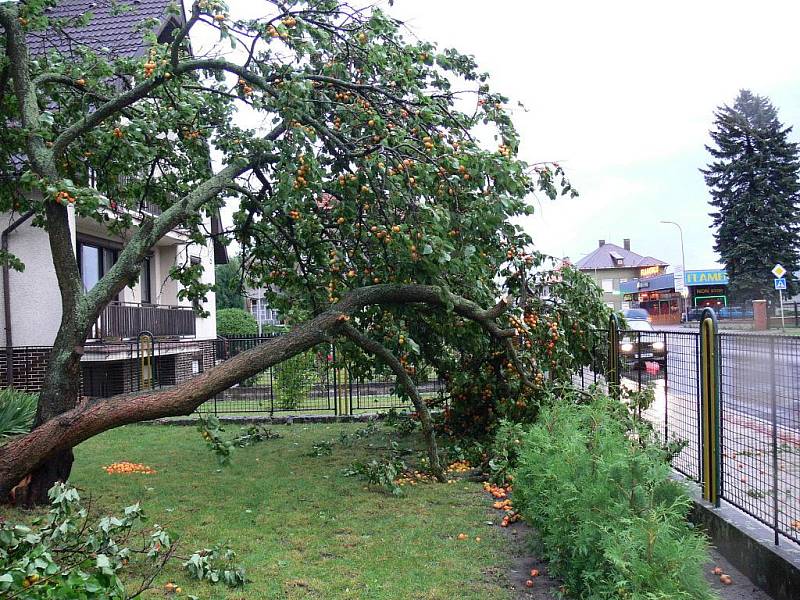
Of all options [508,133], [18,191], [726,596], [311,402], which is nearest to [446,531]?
[726,596]

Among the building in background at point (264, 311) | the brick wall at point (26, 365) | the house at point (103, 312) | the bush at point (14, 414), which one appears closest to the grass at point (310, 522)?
the bush at point (14, 414)

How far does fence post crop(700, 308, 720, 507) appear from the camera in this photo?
562 centimetres

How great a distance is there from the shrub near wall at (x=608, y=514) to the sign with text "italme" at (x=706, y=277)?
48.3m

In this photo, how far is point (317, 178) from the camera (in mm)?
6422

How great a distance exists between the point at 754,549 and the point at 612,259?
97.1m

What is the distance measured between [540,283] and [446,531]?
4322 millimetres

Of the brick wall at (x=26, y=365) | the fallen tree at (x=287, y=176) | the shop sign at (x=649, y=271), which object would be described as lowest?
the brick wall at (x=26, y=365)

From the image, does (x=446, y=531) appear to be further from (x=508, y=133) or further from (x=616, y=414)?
(x=508, y=133)

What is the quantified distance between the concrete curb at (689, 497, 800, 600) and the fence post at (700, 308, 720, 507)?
18 cm

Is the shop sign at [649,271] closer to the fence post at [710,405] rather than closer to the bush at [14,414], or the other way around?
the bush at [14,414]

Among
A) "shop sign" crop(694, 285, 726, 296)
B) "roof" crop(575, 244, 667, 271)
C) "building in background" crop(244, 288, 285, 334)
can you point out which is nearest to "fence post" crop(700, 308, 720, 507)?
"building in background" crop(244, 288, 285, 334)

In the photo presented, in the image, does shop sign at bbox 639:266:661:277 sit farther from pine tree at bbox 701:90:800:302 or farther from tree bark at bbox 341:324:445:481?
tree bark at bbox 341:324:445:481

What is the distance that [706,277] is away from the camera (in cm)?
5125

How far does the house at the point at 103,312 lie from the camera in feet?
48.9
